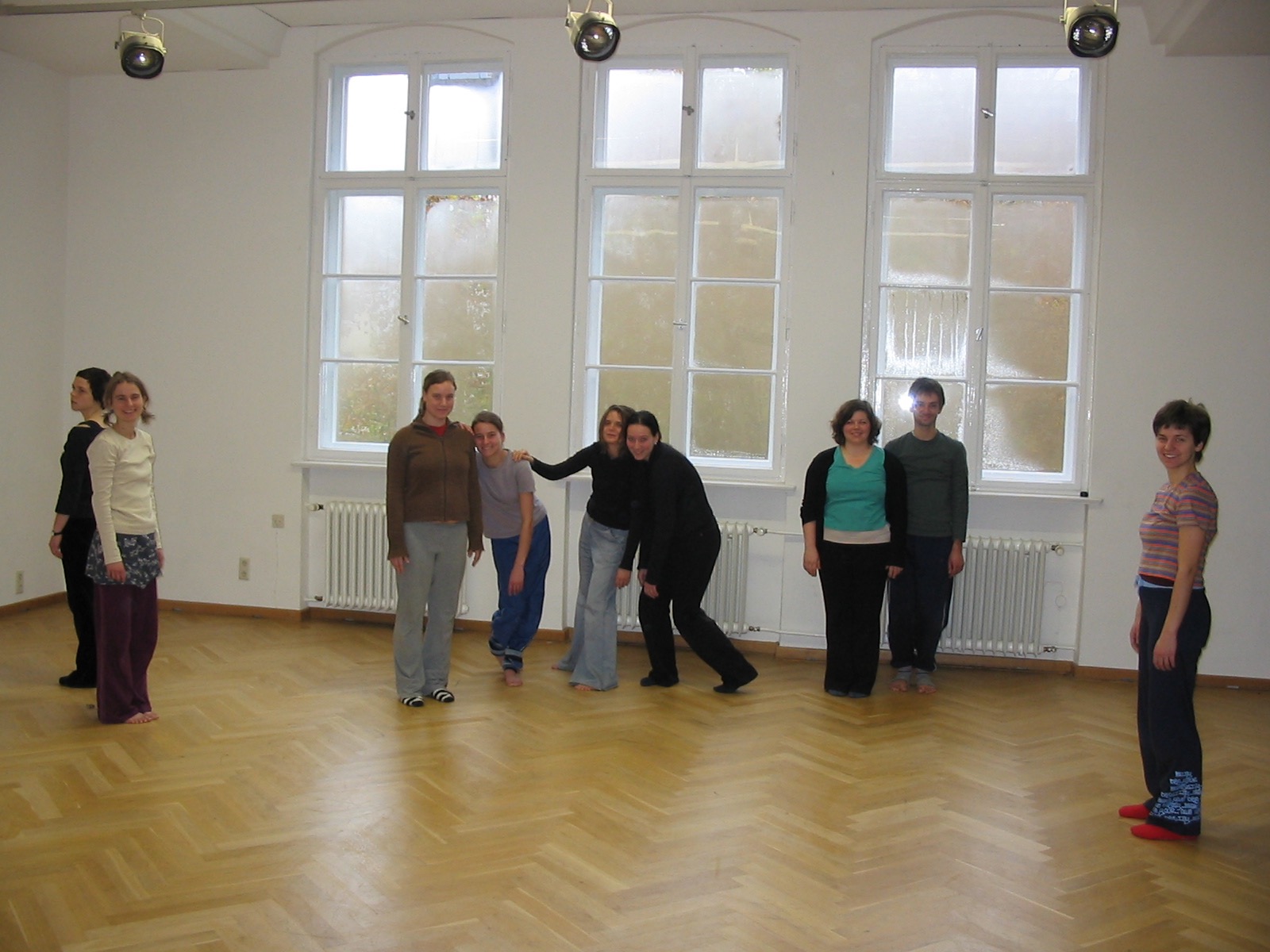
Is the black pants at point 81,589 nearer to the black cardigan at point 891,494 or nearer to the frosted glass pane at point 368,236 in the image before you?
the frosted glass pane at point 368,236

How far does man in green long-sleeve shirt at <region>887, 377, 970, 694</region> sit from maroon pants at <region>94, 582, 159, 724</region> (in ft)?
11.9

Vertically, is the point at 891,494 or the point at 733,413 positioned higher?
the point at 733,413

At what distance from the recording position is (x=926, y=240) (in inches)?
247

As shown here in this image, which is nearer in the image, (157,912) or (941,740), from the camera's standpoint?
(157,912)

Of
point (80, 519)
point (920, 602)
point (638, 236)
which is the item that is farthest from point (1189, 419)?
point (80, 519)

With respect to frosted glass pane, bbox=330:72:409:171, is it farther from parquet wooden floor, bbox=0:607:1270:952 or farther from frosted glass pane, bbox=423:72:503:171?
parquet wooden floor, bbox=0:607:1270:952

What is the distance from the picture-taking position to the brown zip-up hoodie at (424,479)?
190 inches

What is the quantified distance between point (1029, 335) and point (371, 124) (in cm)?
427

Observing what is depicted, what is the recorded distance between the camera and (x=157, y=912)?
2.95 metres

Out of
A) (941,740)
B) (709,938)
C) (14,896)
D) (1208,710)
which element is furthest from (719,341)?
(14,896)

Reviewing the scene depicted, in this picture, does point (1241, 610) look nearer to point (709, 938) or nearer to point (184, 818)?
point (709, 938)

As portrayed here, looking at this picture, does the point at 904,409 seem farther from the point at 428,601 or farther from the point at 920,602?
the point at 428,601

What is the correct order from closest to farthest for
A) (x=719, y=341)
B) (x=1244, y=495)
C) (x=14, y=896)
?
(x=14, y=896) < (x=1244, y=495) < (x=719, y=341)

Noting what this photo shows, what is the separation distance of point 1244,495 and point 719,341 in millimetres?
3034
